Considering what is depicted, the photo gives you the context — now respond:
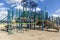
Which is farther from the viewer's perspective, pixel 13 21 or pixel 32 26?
pixel 32 26

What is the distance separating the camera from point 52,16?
1001 inches

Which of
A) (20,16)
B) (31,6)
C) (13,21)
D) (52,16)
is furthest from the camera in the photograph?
(52,16)

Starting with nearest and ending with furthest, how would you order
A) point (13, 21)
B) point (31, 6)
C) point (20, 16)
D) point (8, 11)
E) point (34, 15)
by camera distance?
1. point (8, 11)
2. point (13, 21)
3. point (20, 16)
4. point (34, 15)
5. point (31, 6)

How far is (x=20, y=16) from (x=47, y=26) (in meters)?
5.76

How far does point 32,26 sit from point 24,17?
12.7 feet

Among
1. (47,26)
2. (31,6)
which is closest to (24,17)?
(31,6)

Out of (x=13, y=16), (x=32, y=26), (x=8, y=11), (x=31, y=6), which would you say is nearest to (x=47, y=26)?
(x=32, y=26)

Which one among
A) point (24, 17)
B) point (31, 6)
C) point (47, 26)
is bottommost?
point (47, 26)

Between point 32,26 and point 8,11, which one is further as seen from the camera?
point 32,26

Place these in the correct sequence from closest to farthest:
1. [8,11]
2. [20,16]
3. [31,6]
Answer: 1. [8,11]
2. [20,16]
3. [31,6]

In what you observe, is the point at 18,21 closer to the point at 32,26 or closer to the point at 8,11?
the point at 8,11

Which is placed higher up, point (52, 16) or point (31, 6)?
point (31, 6)

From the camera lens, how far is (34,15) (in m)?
21.4

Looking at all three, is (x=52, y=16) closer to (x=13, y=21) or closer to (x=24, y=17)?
(x=24, y=17)
